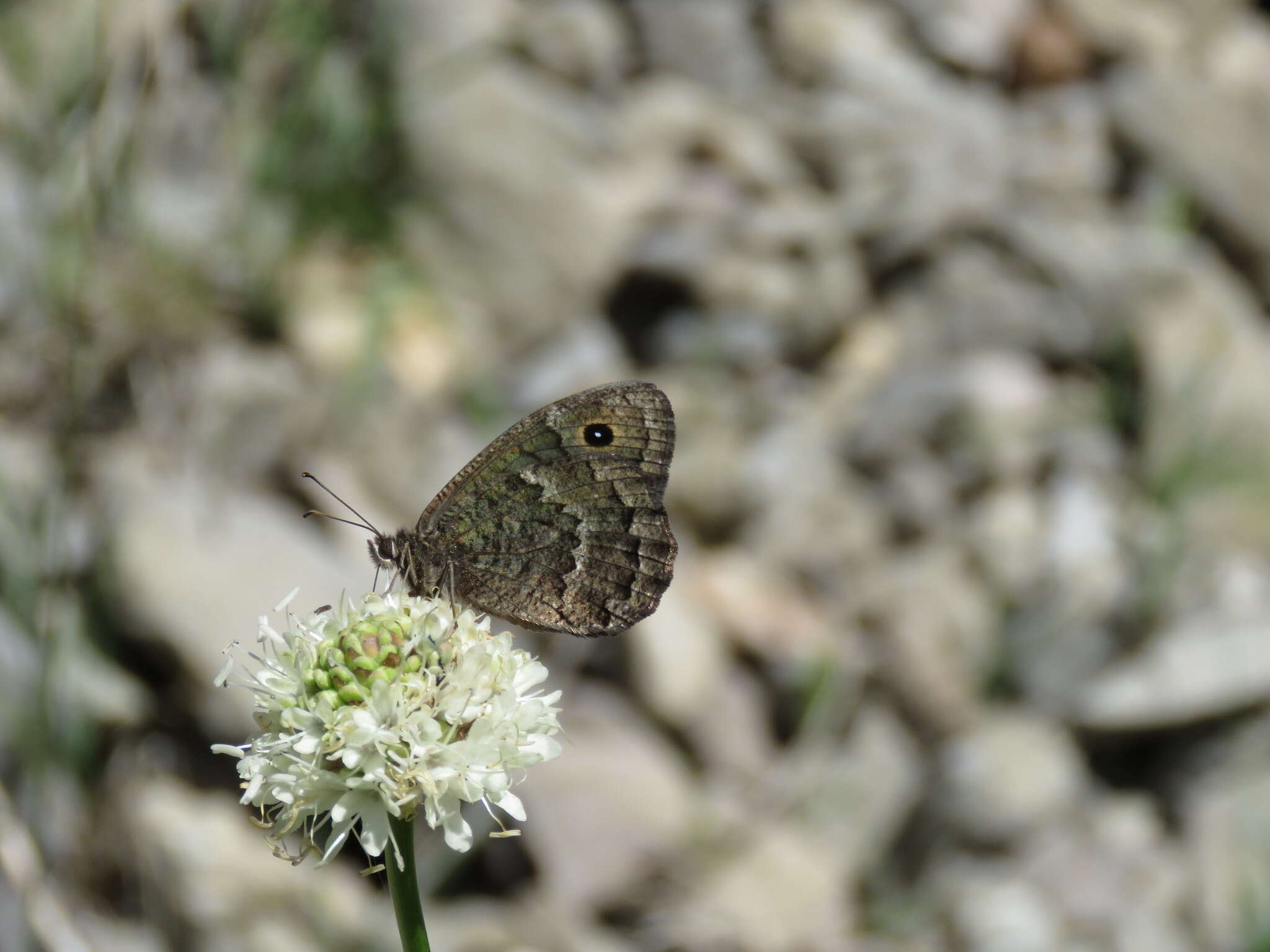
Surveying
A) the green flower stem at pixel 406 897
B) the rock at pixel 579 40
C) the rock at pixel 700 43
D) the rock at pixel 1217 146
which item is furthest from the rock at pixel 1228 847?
the rock at pixel 579 40

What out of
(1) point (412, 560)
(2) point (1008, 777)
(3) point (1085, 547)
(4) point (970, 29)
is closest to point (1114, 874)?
(2) point (1008, 777)

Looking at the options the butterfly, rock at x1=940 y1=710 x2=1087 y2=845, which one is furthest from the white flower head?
rock at x1=940 y1=710 x2=1087 y2=845

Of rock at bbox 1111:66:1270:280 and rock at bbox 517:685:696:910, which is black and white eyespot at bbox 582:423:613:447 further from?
rock at bbox 1111:66:1270:280

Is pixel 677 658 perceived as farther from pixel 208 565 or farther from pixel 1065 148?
pixel 1065 148

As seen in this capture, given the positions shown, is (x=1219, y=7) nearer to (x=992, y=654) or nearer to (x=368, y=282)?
(x=992, y=654)

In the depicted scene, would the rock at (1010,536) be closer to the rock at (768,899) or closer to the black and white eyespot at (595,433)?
the rock at (768,899)

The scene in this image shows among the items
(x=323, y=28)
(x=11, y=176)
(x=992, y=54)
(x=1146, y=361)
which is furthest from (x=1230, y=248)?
(x=11, y=176)

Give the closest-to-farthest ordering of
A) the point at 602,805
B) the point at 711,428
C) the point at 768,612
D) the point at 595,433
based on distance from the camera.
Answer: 1. the point at 595,433
2. the point at 602,805
3. the point at 768,612
4. the point at 711,428
